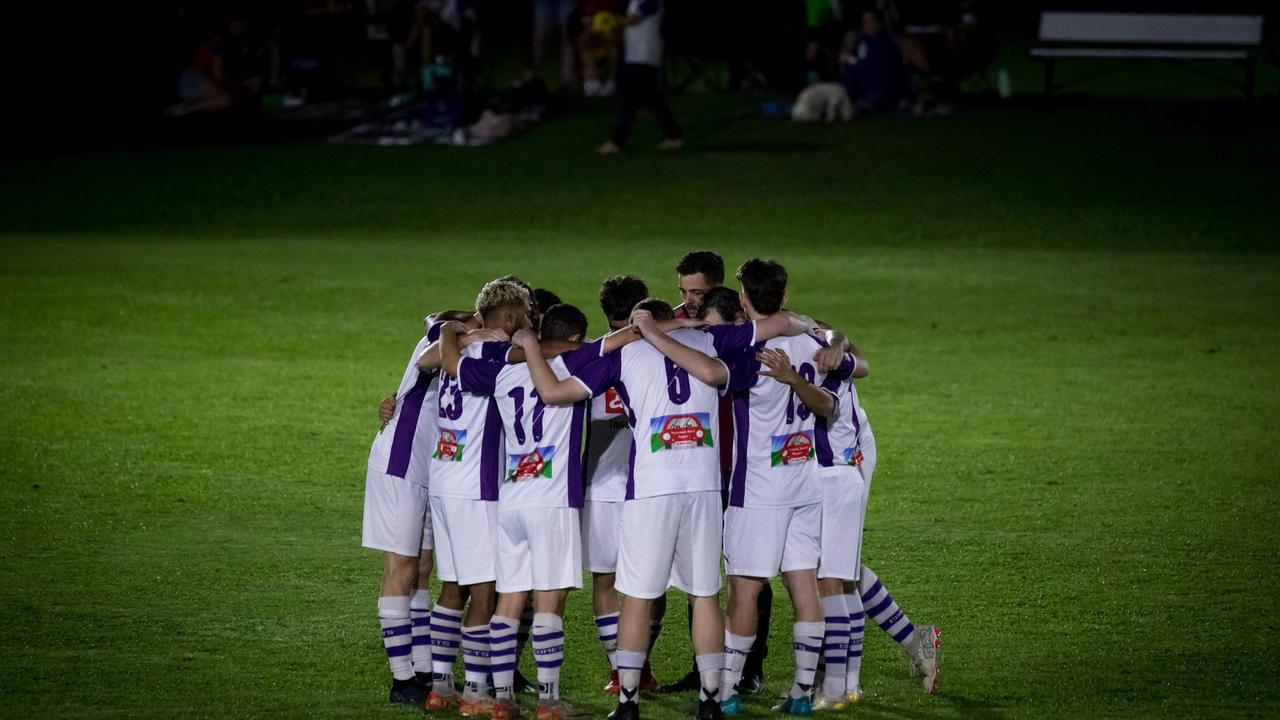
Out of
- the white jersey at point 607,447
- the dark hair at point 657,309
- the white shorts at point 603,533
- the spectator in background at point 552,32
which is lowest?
the white shorts at point 603,533

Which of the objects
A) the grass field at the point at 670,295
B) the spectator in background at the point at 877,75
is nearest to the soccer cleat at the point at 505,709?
the grass field at the point at 670,295

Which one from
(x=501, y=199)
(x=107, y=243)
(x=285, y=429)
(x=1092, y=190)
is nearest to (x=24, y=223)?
(x=107, y=243)

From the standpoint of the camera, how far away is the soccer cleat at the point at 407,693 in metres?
6.89

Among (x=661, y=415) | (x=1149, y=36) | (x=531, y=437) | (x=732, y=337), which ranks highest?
(x=1149, y=36)

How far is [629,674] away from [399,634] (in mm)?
1066

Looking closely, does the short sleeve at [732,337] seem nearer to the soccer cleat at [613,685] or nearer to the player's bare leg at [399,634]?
the soccer cleat at [613,685]

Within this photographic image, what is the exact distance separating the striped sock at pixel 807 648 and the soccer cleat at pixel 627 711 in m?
0.73

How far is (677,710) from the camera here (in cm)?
685

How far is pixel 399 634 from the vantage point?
690 centimetres

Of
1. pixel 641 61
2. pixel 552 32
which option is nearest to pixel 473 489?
pixel 641 61

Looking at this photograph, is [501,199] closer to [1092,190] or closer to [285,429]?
[1092,190]

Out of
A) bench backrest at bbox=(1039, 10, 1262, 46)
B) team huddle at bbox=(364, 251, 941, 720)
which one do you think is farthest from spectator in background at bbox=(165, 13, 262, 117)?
team huddle at bbox=(364, 251, 941, 720)

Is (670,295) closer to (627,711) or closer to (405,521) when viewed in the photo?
(405,521)

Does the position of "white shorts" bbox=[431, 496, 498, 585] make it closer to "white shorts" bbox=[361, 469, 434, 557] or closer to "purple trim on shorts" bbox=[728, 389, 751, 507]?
"white shorts" bbox=[361, 469, 434, 557]
